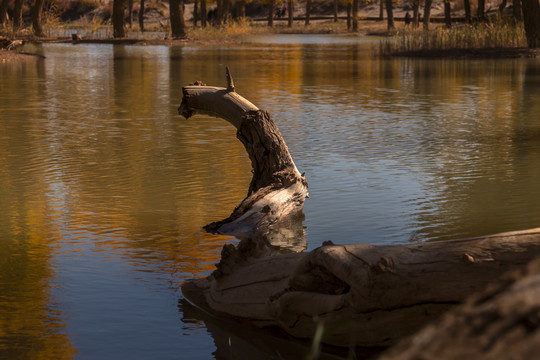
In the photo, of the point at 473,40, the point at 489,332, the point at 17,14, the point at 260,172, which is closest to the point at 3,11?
the point at 17,14

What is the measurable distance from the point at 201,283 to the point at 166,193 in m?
3.31

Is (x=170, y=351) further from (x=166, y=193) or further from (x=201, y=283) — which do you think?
(x=166, y=193)

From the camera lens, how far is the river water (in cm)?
531

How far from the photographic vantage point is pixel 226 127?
45.8 ft

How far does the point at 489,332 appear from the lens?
4.60 feet

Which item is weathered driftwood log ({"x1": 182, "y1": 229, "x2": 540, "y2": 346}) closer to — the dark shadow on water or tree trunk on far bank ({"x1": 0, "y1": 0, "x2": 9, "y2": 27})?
the dark shadow on water

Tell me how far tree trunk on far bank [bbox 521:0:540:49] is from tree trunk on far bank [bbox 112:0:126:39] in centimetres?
2290

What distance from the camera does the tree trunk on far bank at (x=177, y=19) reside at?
147ft

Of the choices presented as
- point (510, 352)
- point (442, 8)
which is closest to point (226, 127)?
point (510, 352)

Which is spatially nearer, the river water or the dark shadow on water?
the dark shadow on water

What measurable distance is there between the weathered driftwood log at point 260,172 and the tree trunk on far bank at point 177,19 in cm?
3716

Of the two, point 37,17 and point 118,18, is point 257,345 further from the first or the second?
point 37,17

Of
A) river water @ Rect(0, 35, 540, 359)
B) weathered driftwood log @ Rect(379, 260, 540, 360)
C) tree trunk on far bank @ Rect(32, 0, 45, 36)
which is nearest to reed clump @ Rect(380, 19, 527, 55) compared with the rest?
river water @ Rect(0, 35, 540, 359)

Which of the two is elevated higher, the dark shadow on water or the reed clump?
the reed clump
